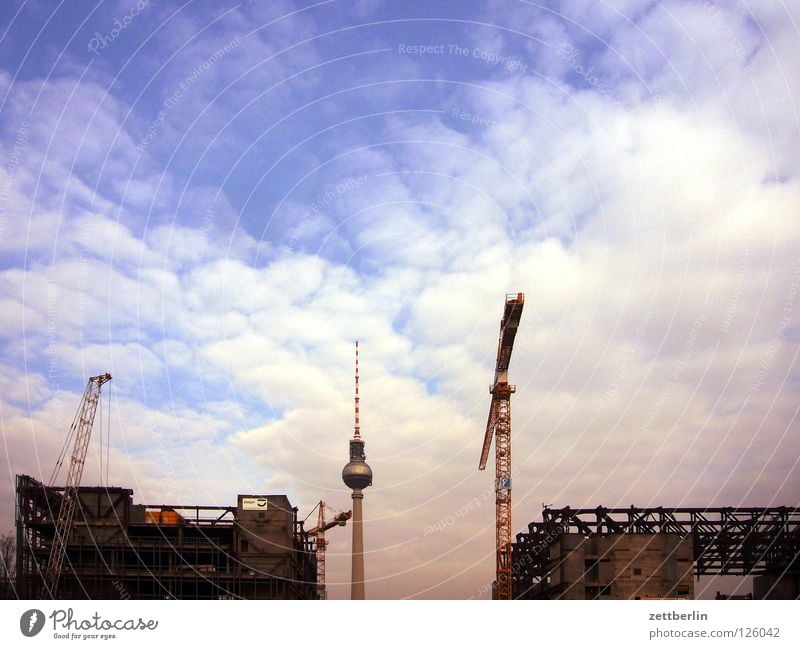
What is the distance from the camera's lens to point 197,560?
94.5 metres

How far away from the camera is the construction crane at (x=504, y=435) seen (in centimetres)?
11094

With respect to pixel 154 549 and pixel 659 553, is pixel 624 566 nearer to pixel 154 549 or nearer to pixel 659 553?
pixel 659 553

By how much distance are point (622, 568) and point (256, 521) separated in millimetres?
41636

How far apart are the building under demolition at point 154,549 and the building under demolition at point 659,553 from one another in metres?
31.8

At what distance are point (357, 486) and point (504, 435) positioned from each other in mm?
84936

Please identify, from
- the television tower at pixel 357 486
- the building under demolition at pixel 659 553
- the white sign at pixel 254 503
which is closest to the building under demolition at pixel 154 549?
the white sign at pixel 254 503

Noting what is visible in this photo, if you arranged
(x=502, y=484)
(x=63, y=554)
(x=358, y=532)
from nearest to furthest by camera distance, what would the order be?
(x=63, y=554) → (x=502, y=484) → (x=358, y=532)

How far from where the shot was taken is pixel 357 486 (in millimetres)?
196500

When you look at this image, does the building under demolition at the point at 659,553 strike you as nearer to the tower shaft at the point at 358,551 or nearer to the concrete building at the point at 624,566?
the concrete building at the point at 624,566

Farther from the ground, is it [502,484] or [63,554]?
[502,484]

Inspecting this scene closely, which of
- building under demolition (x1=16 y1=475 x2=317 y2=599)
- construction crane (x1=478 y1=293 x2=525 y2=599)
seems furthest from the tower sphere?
building under demolition (x1=16 y1=475 x2=317 y2=599)

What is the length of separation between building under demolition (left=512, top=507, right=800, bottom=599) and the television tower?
100236mm
